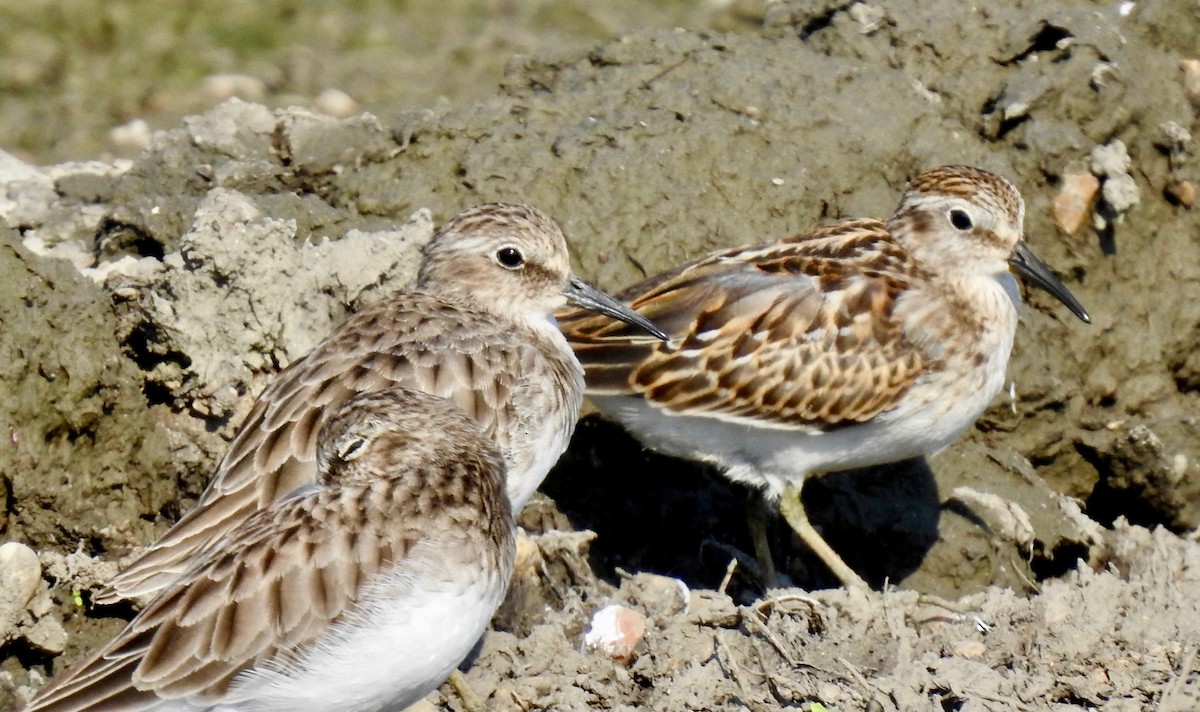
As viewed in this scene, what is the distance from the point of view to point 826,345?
7676 mm

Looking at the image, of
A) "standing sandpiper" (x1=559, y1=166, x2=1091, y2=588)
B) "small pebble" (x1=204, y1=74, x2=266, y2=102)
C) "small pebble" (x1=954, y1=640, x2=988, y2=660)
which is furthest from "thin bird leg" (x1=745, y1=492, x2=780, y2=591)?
"small pebble" (x1=204, y1=74, x2=266, y2=102)

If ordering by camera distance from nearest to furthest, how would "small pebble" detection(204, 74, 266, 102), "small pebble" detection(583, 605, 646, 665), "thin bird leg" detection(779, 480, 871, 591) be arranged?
"small pebble" detection(583, 605, 646, 665), "thin bird leg" detection(779, 480, 871, 591), "small pebble" detection(204, 74, 266, 102)

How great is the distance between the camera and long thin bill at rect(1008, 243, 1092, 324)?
7.87 meters

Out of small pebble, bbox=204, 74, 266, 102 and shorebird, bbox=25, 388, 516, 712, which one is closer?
shorebird, bbox=25, 388, 516, 712

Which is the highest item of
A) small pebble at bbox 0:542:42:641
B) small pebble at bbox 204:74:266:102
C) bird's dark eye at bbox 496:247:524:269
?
bird's dark eye at bbox 496:247:524:269

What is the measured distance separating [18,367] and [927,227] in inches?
153

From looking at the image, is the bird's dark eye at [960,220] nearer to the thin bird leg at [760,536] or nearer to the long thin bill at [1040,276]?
the long thin bill at [1040,276]

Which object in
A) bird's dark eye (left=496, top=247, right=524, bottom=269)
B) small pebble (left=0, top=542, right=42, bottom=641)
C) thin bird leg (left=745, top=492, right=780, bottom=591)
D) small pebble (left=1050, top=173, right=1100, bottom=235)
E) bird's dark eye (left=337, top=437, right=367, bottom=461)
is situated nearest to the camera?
bird's dark eye (left=337, top=437, right=367, bottom=461)

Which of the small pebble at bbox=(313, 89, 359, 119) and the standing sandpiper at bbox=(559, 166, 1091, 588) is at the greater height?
the standing sandpiper at bbox=(559, 166, 1091, 588)

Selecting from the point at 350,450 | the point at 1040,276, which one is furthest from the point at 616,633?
the point at 1040,276

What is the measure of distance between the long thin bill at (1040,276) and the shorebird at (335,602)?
124 inches

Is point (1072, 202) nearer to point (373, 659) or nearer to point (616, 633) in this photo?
point (616, 633)

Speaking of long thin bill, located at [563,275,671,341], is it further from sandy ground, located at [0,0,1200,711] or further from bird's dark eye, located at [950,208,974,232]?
bird's dark eye, located at [950,208,974,232]

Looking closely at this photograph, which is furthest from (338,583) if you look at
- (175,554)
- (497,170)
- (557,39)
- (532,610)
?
(557,39)
